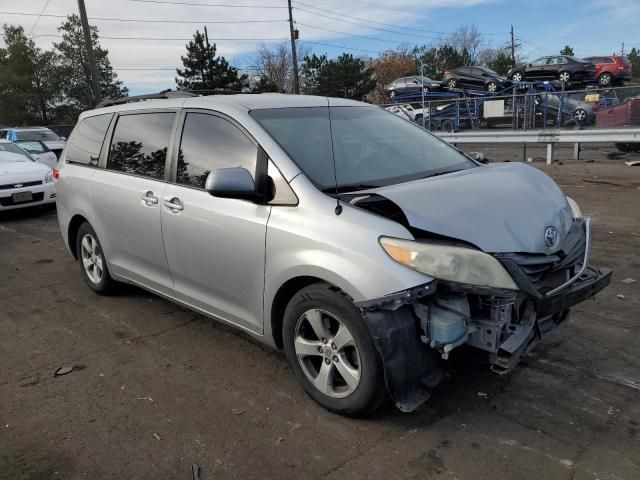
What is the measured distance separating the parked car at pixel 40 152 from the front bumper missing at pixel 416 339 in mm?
13373

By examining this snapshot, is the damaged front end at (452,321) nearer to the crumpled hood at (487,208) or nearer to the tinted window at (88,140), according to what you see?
the crumpled hood at (487,208)

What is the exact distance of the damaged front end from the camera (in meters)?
2.68

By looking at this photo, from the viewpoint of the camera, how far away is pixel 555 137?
1369 cm

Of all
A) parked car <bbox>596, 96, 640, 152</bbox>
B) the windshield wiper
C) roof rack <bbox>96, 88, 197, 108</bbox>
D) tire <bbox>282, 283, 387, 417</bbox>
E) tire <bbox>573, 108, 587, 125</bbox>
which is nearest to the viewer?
tire <bbox>282, 283, 387, 417</bbox>

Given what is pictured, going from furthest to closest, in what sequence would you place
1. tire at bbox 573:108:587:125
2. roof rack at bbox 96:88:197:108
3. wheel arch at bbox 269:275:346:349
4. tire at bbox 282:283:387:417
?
tire at bbox 573:108:587:125, roof rack at bbox 96:88:197:108, wheel arch at bbox 269:275:346:349, tire at bbox 282:283:387:417

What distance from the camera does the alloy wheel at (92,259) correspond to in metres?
5.14

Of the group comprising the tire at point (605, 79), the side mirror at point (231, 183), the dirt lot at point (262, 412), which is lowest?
the dirt lot at point (262, 412)

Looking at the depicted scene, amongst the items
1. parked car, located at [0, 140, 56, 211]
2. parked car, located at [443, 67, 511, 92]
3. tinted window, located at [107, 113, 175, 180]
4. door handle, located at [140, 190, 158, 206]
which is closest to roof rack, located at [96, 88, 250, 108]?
tinted window, located at [107, 113, 175, 180]

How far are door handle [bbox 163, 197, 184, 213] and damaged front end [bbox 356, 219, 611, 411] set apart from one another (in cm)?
173

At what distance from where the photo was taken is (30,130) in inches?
711

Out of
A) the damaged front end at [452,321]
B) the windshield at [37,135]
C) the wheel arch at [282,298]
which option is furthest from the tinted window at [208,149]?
the windshield at [37,135]

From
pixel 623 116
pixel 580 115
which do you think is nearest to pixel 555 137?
pixel 623 116

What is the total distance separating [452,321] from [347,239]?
681 millimetres

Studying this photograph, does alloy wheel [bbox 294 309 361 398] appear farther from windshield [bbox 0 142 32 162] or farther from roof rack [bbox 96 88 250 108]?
windshield [bbox 0 142 32 162]
